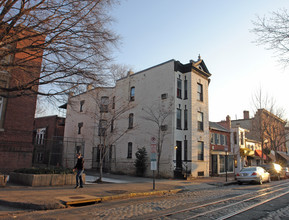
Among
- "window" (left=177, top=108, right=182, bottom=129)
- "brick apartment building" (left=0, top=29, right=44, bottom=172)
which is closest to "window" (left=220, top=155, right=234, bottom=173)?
"window" (left=177, top=108, right=182, bottom=129)

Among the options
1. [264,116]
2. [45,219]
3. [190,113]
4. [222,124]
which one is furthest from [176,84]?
[45,219]

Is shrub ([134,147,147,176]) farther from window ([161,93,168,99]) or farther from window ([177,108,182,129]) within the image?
window ([161,93,168,99])

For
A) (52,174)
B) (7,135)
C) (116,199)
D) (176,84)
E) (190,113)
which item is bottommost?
(116,199)

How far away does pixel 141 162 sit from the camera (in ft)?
73.5

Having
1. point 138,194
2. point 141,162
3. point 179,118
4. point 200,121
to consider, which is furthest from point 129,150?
point 138,194

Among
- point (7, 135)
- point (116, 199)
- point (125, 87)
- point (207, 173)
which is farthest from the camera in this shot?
point (125, 87)

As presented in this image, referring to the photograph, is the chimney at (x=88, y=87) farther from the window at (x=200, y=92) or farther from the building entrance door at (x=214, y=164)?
the building entrance door at (x=214, y=164)

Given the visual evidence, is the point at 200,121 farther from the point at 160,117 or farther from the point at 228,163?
the point at 228,163

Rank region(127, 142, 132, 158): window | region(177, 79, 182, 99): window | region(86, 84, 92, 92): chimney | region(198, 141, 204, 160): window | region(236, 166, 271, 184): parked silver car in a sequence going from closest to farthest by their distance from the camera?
region(86, 84, 92, 92): chimney < region(236, 166, 271, 184): parked silver car < region(177, 79, 182, 99): window < region(198, 141, 204, 160): window < region(127, 142, 132, 158): window

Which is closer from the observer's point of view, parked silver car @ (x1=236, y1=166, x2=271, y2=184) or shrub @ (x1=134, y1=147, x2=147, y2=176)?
parked silver car @ (x1=236, y1=166, x2=271, y2=184)

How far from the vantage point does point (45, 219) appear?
640cm

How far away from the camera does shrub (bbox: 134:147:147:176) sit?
22359 mm

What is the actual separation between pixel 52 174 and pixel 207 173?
1604 cm

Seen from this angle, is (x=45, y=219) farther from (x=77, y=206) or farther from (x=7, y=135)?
(x=7, y=135)
